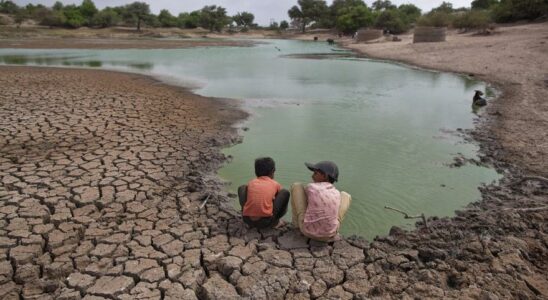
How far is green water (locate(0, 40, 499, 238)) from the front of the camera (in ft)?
16.0

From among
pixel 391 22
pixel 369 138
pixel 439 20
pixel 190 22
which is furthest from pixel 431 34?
pixel 190 22

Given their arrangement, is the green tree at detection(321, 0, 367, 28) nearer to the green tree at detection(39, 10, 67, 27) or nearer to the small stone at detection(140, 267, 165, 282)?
the green tree at detection(39, 10, 67, 27)

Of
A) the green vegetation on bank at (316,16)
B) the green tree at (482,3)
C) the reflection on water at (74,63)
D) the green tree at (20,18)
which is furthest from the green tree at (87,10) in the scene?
the green tree at (482,3)

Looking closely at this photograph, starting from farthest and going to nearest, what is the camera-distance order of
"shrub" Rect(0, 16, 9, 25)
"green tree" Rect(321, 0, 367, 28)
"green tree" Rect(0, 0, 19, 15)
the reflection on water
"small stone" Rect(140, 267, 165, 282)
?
"green tree" Rect(321, 0, 367, 28), "green tree" Rect(0, 0, 19, 15), "shrub" Rect(0, 16, 9, 25), the reflection on water, "small stone" Rect(140, 267, 165, 282)

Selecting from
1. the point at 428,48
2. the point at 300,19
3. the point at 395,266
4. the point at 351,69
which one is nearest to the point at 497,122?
the point at 395,266

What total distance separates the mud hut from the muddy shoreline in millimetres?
26338

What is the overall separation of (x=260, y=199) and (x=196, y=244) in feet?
2.39

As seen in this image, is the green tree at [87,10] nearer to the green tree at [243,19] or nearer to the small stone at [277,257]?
the green tree at [243,19]

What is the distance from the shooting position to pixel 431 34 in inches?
1146

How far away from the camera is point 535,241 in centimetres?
351

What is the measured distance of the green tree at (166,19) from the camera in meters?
74.0

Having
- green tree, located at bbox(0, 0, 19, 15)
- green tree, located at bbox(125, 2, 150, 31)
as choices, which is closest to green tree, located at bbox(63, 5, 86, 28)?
green tree, located at bbox(125, 2, 150, 31)

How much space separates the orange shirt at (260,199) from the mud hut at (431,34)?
29.4 meters

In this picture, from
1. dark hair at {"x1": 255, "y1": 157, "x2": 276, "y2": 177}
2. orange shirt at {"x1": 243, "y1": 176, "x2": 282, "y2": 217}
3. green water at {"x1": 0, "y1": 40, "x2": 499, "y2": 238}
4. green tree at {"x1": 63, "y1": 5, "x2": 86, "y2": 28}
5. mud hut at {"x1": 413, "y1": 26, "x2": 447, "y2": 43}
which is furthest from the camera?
green tree at {"x1": 63, "y1": 5, "x2": 86, "y2": 28}
